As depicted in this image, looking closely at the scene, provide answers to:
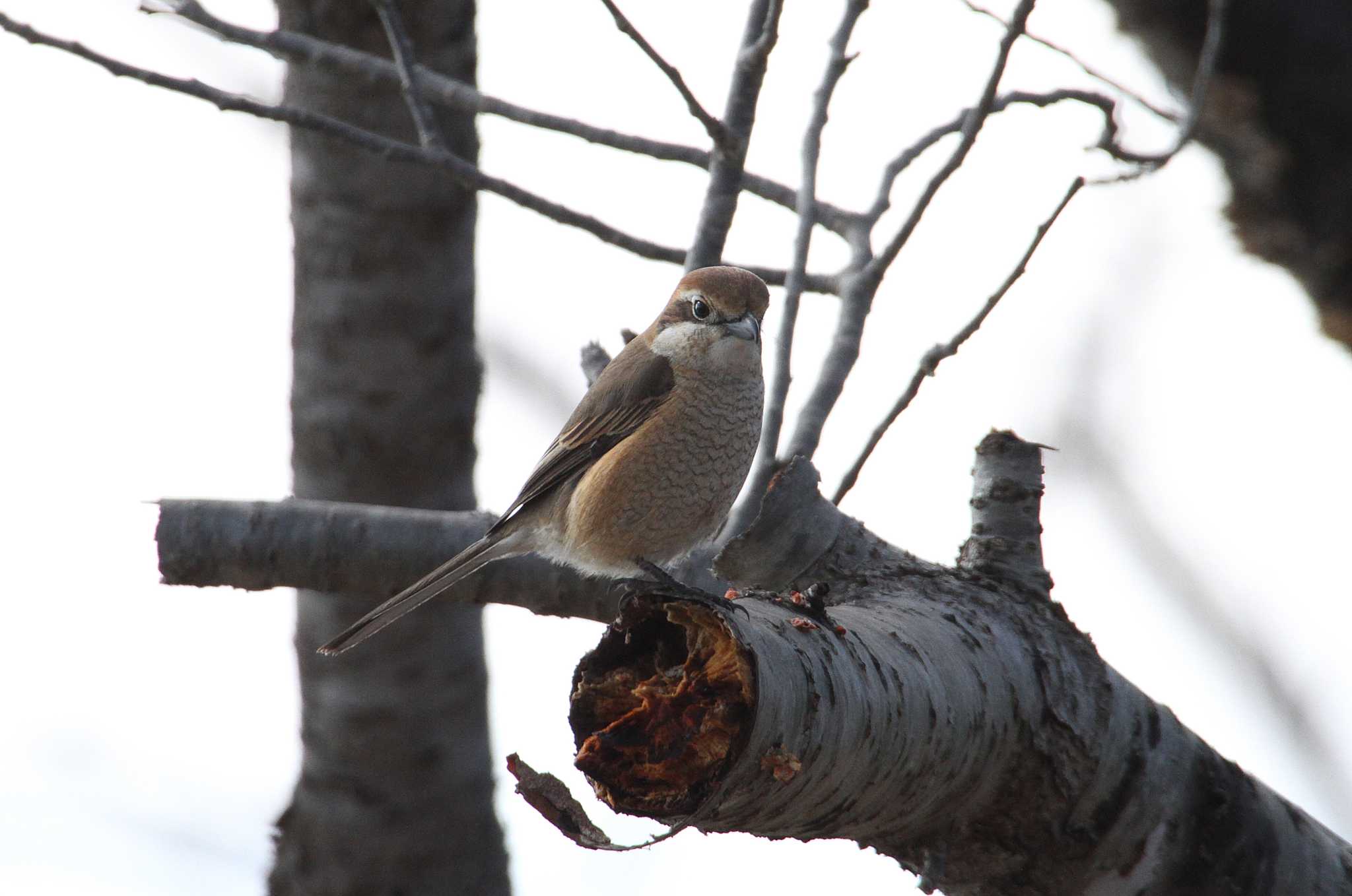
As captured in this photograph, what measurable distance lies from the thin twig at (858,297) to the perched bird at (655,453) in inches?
15.2

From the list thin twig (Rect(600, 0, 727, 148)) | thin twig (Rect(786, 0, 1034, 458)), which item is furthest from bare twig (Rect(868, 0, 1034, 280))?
thin twig (Rect(600, 0, 727, 148))

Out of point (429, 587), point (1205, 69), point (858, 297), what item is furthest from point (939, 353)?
point (429, 587)

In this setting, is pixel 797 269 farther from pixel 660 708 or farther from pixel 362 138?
pixel 660 708

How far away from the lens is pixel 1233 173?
2971 mm

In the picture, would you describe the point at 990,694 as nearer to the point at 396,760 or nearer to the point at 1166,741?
the point at 1166,741

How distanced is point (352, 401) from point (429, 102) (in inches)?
34.1

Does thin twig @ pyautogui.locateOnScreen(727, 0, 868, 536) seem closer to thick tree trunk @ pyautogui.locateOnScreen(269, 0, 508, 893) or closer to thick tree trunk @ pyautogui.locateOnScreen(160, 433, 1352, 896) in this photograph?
thick tree trunk @ pyautogui.locateOnScreen(160, 433, 1352, 896)

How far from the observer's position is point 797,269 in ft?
10.8

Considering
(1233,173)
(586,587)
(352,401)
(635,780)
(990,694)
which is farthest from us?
(352,401)

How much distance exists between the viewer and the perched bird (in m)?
3.50

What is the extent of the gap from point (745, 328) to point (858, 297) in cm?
44

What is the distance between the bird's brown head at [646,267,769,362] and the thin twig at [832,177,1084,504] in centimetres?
73

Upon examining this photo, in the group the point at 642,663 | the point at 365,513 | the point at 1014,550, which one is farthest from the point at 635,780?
the point at 365,513

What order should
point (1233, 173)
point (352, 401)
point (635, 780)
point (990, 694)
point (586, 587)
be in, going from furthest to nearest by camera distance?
point (352, 401)
point (586, 587)
point (1233, 173)
point (990, 694)
point (635, 780)
